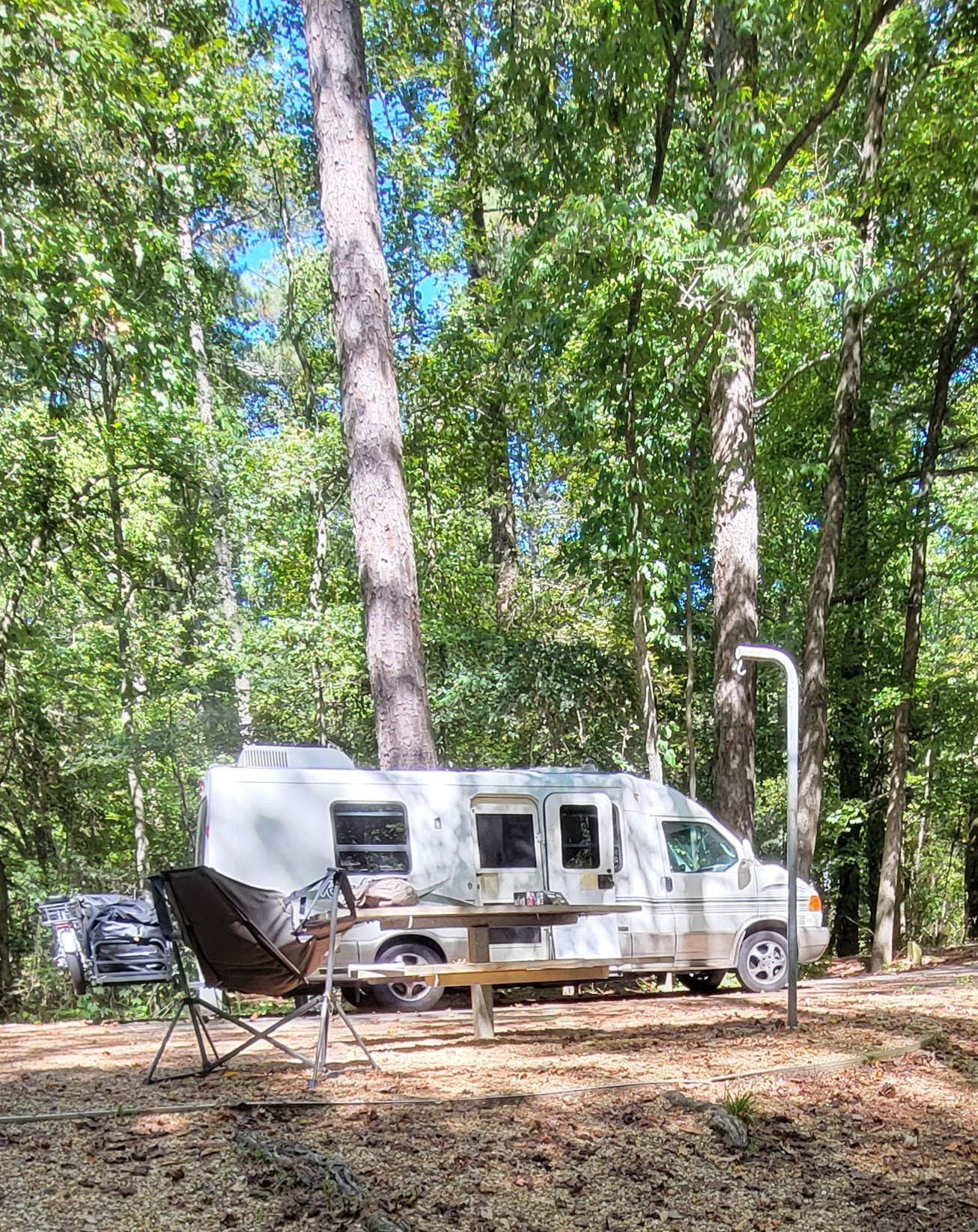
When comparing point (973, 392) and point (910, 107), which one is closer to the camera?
point (910, 107)

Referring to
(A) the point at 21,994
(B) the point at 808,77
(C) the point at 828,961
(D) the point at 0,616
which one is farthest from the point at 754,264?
(A) the point at 21,994

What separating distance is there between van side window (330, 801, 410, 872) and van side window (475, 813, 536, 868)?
2.30 feet

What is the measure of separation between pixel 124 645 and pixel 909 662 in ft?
37.8

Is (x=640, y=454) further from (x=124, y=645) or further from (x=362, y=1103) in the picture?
(x=362, y=1103)

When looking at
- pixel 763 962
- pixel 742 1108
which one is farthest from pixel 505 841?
pixel 742 1108

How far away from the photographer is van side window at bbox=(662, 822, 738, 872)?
32.8 feet

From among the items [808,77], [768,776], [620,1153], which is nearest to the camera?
[620,1153]

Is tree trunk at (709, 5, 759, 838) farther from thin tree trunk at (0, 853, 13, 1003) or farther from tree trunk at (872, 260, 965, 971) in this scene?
thin tree trunk at (0, 853, 13, 1003)

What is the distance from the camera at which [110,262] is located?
1069 centimetres

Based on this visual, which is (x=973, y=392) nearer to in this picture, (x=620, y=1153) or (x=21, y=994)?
(x=620, y=1153)

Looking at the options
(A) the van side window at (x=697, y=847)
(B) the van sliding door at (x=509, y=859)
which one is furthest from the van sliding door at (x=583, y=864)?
(A) the van side window at (x=697, y=847)

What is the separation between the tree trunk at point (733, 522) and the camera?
422 inches

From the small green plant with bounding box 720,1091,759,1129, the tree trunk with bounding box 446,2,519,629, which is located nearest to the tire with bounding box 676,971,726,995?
the small green plant with bounding box 720,1091,759,1129

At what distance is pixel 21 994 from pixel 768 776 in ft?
41.3
